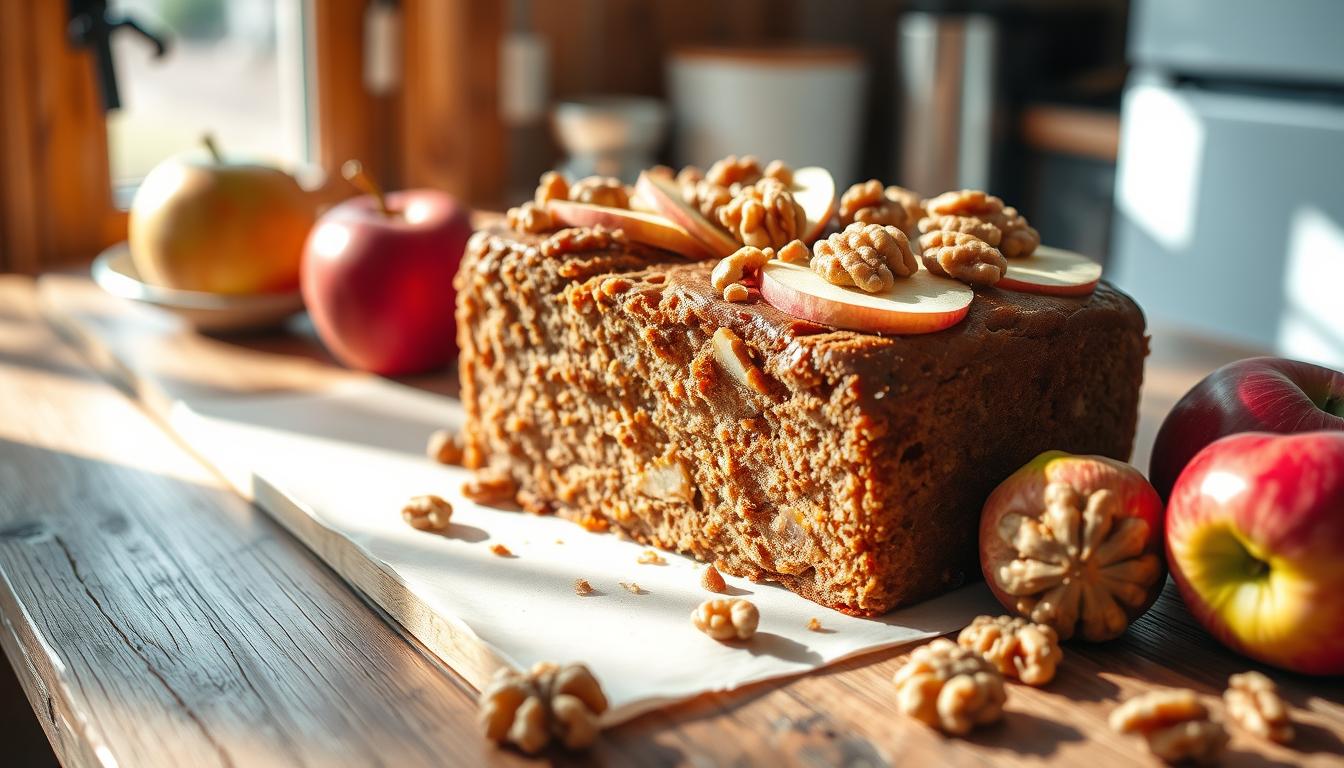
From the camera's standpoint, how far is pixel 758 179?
114 cm

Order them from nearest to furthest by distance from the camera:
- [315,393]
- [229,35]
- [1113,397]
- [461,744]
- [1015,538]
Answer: [461,744], [1015,538], [1113,397], [315,393], [229,35]

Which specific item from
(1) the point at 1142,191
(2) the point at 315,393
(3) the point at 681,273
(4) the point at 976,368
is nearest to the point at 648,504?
(3) the point at 681,273

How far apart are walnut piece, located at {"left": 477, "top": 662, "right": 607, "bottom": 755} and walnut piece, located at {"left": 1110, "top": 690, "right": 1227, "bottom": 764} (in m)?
0.30

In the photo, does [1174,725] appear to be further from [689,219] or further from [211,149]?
[211,149]

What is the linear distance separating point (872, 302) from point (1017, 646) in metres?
0.24

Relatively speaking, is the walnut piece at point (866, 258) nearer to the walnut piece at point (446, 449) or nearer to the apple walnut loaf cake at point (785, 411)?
the apple walnut loaf cake at point (785, 411)

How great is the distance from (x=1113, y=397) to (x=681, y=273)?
1.16 feet

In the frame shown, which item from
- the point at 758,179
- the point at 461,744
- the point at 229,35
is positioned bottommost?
the point at 461,744

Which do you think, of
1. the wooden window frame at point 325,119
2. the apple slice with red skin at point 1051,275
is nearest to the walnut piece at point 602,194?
the apple slice with red skin at point 1051,275

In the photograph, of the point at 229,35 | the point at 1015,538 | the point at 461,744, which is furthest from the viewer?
the point at 229,35

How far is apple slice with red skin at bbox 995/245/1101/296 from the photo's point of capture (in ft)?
3.12

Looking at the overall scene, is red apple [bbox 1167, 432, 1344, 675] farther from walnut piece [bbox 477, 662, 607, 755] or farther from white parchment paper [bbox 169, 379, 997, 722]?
walnut piece [bbox 477, 662, 607, 755]

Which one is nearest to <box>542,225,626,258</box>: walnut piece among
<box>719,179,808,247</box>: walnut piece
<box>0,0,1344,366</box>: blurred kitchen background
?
<box>719,179,808,247</box>: walnut piece

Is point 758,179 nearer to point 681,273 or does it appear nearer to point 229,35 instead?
point 681,273
